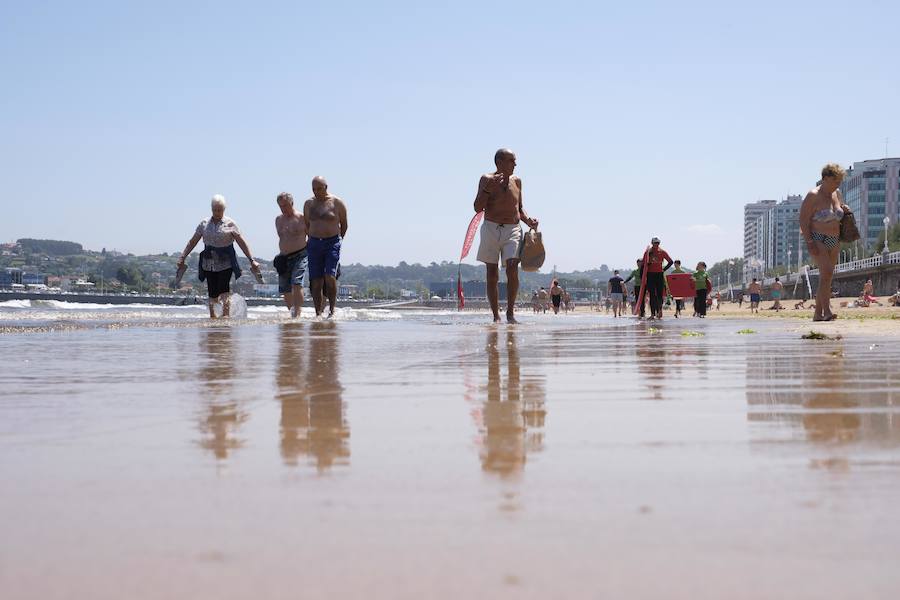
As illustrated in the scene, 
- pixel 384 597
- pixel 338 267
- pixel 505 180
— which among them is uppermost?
pixel 505 180

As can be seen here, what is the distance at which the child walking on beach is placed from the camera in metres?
23.4

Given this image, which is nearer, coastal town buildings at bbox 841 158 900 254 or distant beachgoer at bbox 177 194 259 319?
distant beachgoer at bbox 177 194 259 319

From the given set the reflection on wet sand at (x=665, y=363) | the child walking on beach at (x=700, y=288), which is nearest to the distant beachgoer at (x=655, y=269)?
the child walking on beach at (x=700, y=288)

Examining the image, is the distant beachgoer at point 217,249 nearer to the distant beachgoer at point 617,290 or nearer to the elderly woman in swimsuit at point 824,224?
the elderly woman in swimsuit at point 824,224

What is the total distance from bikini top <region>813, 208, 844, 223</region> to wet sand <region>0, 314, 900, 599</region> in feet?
22.2

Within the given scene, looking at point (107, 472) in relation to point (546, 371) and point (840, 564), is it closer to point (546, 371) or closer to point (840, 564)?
point (840, 564)

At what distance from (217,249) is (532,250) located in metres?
4.36

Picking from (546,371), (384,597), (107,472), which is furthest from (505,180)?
(384,597)

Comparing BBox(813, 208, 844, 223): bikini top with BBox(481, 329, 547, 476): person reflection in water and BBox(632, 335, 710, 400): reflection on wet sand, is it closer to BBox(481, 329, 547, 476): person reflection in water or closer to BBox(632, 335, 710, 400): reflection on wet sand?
BBox(632, 335, 710, 400): reflection on wet sand

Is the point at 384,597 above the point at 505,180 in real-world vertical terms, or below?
below

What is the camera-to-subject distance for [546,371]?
374 cm

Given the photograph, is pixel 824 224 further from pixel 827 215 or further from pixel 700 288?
pixel 700 288

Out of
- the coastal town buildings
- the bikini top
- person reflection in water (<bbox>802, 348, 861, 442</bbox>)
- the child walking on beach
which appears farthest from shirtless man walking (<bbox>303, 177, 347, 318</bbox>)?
the coastal town buildings

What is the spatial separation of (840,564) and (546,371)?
105 inches
